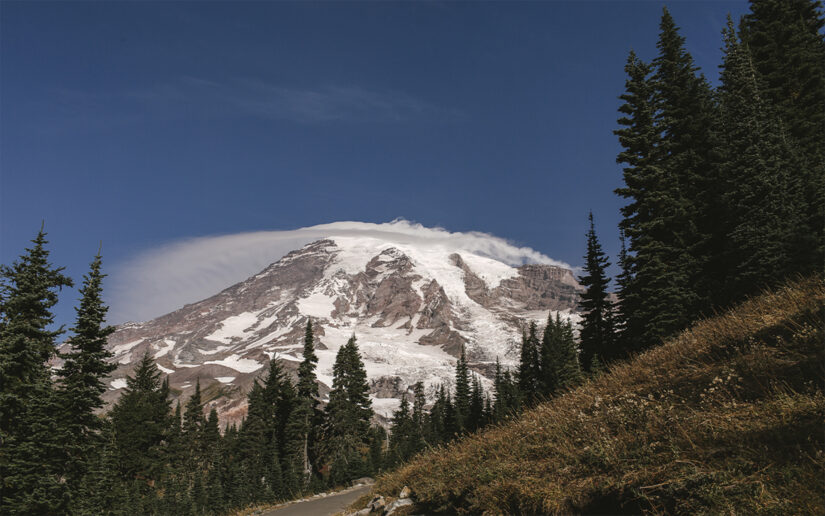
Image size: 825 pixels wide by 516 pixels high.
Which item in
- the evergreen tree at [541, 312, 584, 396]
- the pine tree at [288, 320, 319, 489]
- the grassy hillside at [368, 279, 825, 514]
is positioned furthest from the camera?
the evergreen tree at [541, 312, 584, 396]

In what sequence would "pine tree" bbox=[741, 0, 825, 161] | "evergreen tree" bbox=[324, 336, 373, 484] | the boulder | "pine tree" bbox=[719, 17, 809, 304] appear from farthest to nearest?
1. "evergreen tree" bbox=[324, 336, 373, 484]
2. "pine tree" bbox=[741, 0, 825, 161]
3. "pine tree" bbox=[719, 17, 809, 304]
4. the boulder

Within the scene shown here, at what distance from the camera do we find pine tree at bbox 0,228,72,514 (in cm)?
2089

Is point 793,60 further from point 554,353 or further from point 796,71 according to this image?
point 554,353

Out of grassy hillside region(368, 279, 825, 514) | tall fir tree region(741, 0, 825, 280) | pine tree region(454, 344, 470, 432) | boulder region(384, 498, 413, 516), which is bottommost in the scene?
boulder region(384, 498, 413, 516)

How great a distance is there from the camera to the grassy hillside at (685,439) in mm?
4410

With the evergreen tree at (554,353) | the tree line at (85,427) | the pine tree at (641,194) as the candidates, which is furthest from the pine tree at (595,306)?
the tree line at (85,427)

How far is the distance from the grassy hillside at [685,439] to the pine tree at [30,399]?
838 inches

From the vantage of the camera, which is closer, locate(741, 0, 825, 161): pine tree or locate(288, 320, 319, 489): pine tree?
locate(741, 0, 825, 161): pine tree

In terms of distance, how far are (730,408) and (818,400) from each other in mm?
908

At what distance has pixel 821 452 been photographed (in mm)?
4145

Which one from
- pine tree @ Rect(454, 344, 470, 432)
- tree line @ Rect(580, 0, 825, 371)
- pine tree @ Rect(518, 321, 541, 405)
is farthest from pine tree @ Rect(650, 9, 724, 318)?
pine tree @ Rect(518, 321, 541, 405)

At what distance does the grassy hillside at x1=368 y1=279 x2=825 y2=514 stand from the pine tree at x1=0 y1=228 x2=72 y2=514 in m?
21.3

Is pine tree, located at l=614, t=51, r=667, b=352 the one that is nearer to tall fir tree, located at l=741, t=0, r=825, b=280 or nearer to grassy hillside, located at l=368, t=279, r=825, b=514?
tall fir tree, located at l=741, t=0, r=825, b=280

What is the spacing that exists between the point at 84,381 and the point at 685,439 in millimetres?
29789
